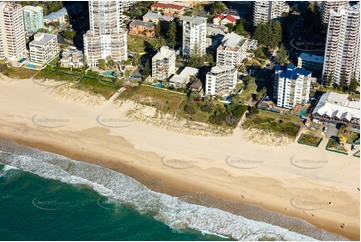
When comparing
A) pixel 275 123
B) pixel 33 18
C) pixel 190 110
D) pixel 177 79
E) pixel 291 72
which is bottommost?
pixel 275 123

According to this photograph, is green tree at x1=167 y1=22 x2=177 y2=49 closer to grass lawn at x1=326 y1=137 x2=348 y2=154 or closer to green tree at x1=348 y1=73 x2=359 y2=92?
green tree at x1=348 y1=73 x2=359 y2=92

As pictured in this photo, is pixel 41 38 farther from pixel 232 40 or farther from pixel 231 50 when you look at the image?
pixel 231 50

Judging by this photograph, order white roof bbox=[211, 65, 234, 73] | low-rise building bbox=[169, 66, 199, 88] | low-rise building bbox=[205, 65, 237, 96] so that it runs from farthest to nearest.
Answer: low-rise building bbox=[169, 66, 199, 88], white roof bbox=[211, 65, 234, 73], low-rise building bbox=[205, 65, 237, 96]

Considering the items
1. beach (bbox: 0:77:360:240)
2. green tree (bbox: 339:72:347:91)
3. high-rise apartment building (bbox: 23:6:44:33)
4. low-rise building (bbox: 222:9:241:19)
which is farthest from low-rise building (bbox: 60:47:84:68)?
green tree (bbox: 339:72:347:91)

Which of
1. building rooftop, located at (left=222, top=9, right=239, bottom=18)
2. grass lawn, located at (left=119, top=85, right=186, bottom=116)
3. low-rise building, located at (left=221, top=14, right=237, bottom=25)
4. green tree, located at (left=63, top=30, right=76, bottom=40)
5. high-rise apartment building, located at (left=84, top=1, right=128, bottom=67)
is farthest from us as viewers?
building rooftop, located at (left=222, top=9, right=239, bottom=18)

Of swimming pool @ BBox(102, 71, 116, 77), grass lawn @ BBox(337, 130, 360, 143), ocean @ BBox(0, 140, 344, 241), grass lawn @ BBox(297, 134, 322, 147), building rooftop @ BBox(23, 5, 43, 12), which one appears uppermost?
building rooftop @ BBox(23, 5, 43, 12)

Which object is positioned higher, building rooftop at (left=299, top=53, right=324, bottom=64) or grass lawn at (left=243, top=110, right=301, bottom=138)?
building rooftop at (left=299, top=53, right=324, bottom=64)

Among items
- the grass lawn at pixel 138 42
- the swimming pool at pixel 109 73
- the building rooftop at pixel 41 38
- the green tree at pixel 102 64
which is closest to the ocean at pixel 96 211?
the swimming pool at pixel 109 73

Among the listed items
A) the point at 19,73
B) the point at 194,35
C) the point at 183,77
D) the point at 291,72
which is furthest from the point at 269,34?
the point at 19,73
